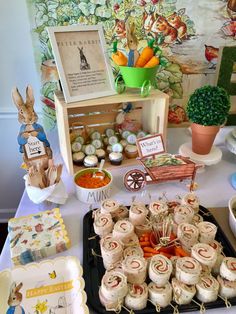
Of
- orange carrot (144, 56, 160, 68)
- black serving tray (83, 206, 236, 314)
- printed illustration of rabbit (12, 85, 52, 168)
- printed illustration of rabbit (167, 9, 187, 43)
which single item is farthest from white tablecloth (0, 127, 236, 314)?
printed illustration of rabbit (167, 9, 187, 43)

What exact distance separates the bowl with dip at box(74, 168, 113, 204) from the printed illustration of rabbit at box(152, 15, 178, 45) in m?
0.55

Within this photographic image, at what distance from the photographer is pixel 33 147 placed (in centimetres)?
72

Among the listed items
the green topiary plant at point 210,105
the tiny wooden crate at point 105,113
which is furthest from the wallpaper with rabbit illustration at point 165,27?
the green topiary plant at point 210,105

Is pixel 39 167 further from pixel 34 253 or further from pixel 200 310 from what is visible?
pixel 200 310

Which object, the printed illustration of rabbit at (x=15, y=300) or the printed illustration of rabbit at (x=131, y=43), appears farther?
the printed illustration of rabbit at (x=131, y=43)

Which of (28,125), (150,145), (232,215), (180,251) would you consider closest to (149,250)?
(180,251)

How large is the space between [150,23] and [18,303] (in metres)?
0.91

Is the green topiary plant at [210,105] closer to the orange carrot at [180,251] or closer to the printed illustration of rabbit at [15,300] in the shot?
the orange carrot at [180,251]

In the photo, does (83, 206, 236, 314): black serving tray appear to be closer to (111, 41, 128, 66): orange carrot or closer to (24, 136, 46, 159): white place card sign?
(24, 136, 46, 159): white place card sign

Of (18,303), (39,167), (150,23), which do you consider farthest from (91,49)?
(18,303)

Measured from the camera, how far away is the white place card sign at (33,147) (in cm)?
72

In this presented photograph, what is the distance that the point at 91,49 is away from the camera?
832 mm

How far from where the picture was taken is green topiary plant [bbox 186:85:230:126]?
78 cm

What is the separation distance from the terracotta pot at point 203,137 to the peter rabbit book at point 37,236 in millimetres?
472
